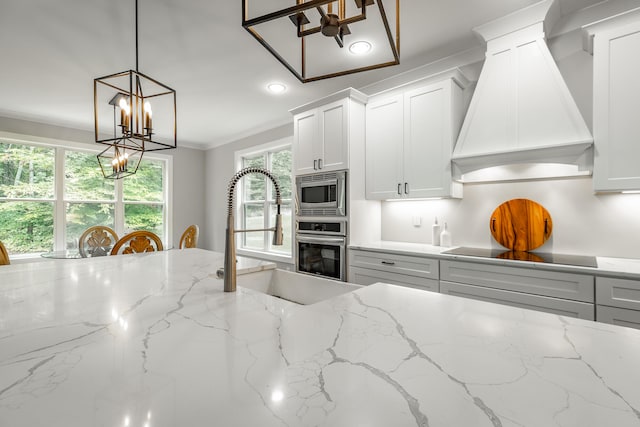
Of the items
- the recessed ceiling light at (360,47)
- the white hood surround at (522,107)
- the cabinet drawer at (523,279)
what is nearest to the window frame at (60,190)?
the recessed ceiling light at (360,47)

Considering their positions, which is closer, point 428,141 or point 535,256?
point 535,256

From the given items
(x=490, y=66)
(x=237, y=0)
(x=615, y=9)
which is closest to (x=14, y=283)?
(x=237, y=0)

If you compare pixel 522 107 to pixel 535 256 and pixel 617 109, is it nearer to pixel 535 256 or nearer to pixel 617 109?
pixel 617 109

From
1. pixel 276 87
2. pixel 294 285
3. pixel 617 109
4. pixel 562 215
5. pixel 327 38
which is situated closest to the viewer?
pixel 294 285

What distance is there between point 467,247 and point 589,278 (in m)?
1.00

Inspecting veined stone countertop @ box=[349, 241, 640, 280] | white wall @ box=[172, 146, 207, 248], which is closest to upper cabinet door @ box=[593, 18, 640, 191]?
veined stone countertop @ box=[349, 241, 640, 280]

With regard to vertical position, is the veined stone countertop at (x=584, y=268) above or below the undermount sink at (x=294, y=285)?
above

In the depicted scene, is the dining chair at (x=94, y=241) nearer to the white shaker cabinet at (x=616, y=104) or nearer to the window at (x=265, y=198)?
the window at (x=265, y=198)

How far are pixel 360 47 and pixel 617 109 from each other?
1.79m

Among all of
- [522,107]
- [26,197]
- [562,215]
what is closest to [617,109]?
[522,107]

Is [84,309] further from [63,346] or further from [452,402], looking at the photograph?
[452,402]

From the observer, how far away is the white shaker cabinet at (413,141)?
2.55 meters

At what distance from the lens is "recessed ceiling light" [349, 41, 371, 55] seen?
242 cm

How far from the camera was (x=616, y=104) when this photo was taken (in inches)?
72.8
